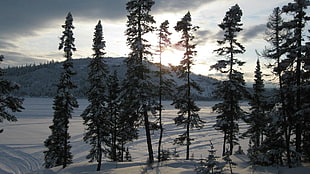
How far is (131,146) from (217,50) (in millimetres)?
35200

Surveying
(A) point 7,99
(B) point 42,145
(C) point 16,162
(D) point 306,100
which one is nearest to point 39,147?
(B) point 42,145

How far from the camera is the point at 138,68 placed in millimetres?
18578

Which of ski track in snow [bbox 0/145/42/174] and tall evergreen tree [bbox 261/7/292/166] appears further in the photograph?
ski track in snow [bbox 0/145/42/174]

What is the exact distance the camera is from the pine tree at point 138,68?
18453 mm

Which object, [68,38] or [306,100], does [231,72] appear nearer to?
[306,100]

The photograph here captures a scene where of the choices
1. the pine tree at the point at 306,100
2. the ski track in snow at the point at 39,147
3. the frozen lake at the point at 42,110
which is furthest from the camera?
the frozen lake at the point at 42,110

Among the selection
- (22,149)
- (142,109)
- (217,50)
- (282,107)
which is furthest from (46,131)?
(282,107)

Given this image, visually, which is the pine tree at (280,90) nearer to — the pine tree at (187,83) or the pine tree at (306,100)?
the pine tree at (306,100)

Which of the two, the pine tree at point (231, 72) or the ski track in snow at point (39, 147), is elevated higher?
the pine tree at point (231, 72)

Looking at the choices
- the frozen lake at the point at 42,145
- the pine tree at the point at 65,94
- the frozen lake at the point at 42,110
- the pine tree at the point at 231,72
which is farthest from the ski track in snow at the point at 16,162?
the frozen lake at the point at 42,110

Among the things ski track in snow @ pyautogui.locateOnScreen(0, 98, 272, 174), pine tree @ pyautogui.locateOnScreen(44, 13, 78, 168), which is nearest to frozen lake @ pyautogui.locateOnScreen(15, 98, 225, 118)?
ski track in snow @ pyautogui.locateOnScreen(0, 98, 272, 174)

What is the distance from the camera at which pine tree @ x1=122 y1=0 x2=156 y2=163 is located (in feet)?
60.5

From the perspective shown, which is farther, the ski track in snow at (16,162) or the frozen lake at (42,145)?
the frozen lake at (42,145)

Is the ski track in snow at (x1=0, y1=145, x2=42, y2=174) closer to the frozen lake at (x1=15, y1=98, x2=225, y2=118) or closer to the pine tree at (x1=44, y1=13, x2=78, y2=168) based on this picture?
the pine tree at (x1=44, y1=13, x2=78, y2=168)
